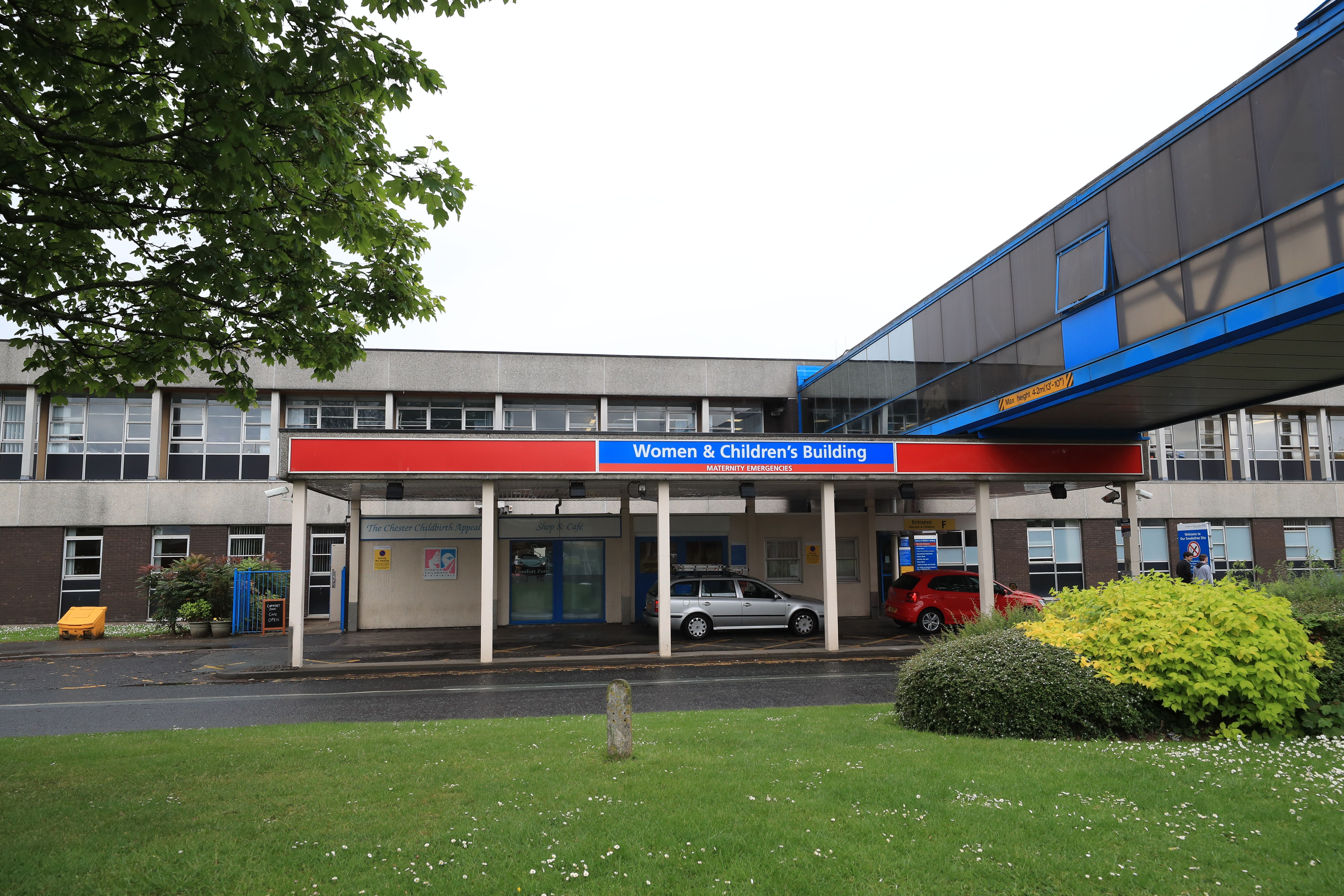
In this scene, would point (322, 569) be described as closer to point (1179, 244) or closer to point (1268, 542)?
point (1179, 244)

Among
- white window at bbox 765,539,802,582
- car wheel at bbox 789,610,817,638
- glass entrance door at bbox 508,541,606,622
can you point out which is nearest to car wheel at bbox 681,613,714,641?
car wheel at bbox 789,610,817,638

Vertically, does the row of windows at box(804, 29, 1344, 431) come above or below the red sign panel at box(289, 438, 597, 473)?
above

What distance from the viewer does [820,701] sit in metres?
11.1

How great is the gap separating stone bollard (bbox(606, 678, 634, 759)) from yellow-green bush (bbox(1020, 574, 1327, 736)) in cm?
469

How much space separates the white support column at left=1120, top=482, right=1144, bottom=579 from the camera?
1770cm

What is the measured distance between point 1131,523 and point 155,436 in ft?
91.4

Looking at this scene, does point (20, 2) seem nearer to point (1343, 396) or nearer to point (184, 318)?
point (184, 318)

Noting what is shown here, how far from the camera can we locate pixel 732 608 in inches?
759

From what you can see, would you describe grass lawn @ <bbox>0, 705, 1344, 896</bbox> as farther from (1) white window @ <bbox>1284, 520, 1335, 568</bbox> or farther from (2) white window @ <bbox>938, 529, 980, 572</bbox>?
(1) white window @ <bbox>1284, 520, 1335, 568</bbox>

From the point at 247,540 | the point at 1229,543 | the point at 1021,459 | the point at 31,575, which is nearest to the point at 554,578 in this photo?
the point at 247,540

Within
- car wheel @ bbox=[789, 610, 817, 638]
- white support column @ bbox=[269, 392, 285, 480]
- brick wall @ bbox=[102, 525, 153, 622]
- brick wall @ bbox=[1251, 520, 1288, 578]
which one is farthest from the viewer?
brick wall @ bbox=[1251, 520, 1288, 578]

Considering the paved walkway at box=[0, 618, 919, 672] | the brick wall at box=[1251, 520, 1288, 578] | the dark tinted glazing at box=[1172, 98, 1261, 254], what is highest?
the dark tinted glazing at box=[1172, 98, 1261, 254]

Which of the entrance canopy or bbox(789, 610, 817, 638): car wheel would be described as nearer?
the entrance canopy

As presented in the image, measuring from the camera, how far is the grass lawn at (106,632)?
21.4m
